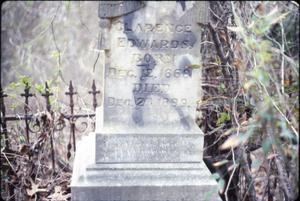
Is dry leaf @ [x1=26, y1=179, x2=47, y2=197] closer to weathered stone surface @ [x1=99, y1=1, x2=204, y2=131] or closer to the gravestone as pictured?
the gravestone

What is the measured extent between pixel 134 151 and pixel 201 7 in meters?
1.04

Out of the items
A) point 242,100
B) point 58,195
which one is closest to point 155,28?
point 242,100

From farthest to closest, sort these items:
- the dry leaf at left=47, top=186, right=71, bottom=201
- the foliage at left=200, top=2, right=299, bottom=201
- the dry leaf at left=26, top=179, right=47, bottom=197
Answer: the dry leaf at left=26, top=179, right=47, bottom=197
the dry leaf at left=47, top=186, right=71, bottom=201
the foliage at left=200, top=2, right=299, bottom=201

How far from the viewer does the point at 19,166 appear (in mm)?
3502

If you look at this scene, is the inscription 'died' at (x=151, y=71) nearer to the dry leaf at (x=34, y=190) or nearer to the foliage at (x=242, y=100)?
the foliage at (x=242, y=100)

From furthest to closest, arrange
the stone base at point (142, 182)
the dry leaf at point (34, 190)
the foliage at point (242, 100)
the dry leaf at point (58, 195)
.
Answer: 1. the dry leaf at point (34, 190)
2. the dry leaf at point (58, 195)
3. the foliage at point (242, 100)
4. the stone base at point (142, 182)

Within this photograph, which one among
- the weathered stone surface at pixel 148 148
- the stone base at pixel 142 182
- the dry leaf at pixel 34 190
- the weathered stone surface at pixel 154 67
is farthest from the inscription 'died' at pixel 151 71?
the dry leaf at pixel 34 190

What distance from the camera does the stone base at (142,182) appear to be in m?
2.52

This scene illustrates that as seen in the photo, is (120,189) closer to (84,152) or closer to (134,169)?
(134,169)

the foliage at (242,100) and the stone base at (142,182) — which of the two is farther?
the foliage at (242,100)

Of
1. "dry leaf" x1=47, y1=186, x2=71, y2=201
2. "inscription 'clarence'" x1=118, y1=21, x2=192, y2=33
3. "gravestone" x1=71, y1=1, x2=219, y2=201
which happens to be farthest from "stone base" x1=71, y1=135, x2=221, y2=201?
"inscription 'clarence'" x1=118, y1=21, x2=192, y2=33

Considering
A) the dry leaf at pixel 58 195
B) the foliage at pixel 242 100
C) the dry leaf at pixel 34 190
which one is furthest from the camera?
the dry leaf at pixel 34 190

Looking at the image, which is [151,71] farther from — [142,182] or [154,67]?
[142,182]

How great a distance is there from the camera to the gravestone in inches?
99.7
